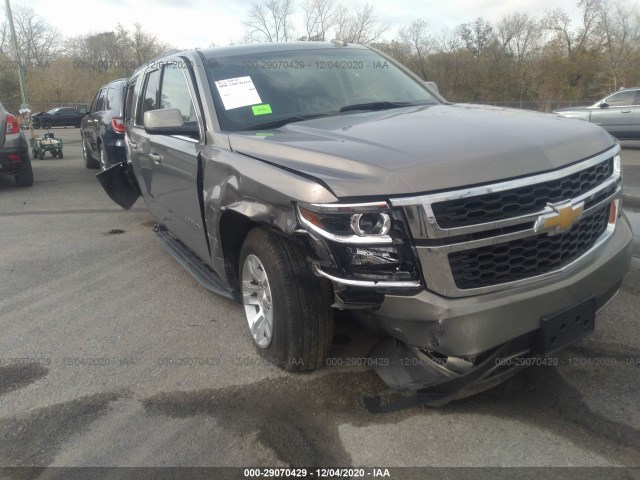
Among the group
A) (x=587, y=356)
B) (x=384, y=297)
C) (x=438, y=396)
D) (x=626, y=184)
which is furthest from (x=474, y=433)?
(x=626, y=184)

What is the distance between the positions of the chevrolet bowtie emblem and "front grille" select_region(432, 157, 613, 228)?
0.04 m

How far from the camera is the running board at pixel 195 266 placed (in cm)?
394

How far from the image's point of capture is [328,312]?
Result: 2.95m

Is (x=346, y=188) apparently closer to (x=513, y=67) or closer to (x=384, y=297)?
(x=384, y=297)

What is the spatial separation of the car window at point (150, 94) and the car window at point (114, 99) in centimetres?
439

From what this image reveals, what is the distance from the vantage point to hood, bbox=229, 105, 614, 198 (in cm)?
242

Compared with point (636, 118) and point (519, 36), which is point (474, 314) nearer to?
point (636, 118)

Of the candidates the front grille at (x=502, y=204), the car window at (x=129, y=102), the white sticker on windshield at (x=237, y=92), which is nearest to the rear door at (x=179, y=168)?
the white sticker on windshield at (x=237, y=92)

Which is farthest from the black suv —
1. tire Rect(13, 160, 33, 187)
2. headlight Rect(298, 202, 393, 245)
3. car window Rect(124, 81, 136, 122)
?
headlight Rect(298, 202, 393, 245)

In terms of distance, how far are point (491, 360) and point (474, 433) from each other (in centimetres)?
45

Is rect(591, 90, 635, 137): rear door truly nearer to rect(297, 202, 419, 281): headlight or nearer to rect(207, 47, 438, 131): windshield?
rect(207, 47, 438, 131): windshield

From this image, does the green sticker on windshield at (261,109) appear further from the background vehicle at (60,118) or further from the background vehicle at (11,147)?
the background vehicle at (60,118)

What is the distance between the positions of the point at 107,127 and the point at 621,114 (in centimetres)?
1333

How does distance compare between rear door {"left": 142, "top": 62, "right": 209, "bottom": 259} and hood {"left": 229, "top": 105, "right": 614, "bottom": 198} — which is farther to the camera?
rear door {"left": 142, "top": 62, "right": 209, "bottom": 259}
